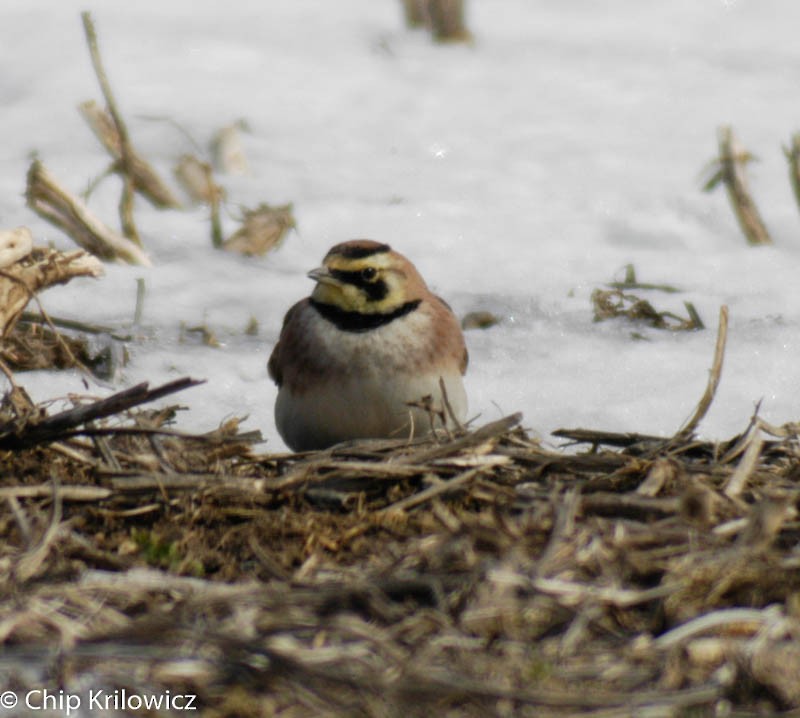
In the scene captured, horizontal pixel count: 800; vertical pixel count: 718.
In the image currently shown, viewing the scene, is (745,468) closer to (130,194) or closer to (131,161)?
(130,194)

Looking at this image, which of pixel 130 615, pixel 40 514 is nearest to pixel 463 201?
pixel 40 514

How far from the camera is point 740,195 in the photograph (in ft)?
24.3

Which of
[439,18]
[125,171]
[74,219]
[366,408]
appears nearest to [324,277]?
[366,408]

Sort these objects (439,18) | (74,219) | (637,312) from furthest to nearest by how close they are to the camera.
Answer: (439,18) < (74,219) < (637,312)

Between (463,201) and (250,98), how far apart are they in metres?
1.76

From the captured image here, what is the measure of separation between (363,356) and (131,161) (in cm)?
285

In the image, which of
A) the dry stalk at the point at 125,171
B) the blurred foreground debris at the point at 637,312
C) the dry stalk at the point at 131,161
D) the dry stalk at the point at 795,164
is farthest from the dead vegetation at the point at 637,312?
the dry stalk at the point at 131,161

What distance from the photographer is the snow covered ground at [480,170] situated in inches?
240

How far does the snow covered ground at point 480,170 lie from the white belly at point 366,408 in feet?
1.95

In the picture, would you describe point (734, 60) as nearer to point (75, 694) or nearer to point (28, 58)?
point (28, 58)

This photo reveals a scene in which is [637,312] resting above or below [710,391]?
below

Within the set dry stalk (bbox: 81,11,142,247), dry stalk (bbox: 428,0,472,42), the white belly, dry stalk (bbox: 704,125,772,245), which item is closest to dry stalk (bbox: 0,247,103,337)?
the white belly

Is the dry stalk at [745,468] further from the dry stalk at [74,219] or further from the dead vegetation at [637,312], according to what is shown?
the dry stalk at [74,219]

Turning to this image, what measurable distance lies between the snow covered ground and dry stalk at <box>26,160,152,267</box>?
101mm
